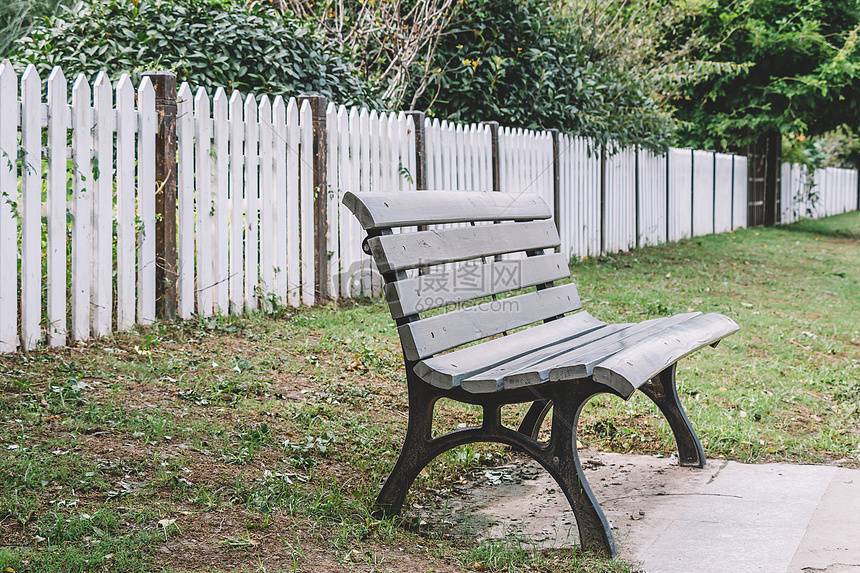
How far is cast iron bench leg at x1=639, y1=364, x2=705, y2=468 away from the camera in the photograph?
333 cm

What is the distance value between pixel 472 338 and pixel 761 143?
64.9 feet

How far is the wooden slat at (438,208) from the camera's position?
2.64m

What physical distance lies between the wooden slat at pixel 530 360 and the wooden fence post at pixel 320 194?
10.6 ft

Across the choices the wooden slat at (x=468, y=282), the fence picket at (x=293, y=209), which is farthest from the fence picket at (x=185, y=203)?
the wooden slat at (x=468, y=282)

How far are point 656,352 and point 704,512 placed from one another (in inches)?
26.9

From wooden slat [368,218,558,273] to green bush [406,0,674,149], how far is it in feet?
20.0

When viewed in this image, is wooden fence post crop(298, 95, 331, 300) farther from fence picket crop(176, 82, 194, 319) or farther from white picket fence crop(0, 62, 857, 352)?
fence picket crop(176, 82, 194, 319)

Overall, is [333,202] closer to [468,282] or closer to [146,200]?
[146,200]

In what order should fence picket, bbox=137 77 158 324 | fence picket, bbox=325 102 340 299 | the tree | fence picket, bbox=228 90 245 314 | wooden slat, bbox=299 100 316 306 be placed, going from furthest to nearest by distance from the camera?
the tree → fence picket, bbox=325 102 340 299 → wooden slat, bbox=299 100 316 306 → fence picket, bbox=228 90 245 314 → fence picket, bbox=137 77 158 324

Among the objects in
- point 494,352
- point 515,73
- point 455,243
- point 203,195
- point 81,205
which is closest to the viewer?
point 494,352

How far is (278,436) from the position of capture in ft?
11.1

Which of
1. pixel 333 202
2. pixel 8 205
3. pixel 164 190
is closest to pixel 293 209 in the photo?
pixel 333 202

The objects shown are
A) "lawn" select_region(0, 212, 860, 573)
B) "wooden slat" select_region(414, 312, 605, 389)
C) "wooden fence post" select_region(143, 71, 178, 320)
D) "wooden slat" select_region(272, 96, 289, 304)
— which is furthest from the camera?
"wooden slat" select_region(272, 96, 289, 304)

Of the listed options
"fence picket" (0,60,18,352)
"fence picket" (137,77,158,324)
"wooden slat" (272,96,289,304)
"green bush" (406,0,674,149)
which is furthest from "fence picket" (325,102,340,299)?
"green bush" (406,0,674,149)
